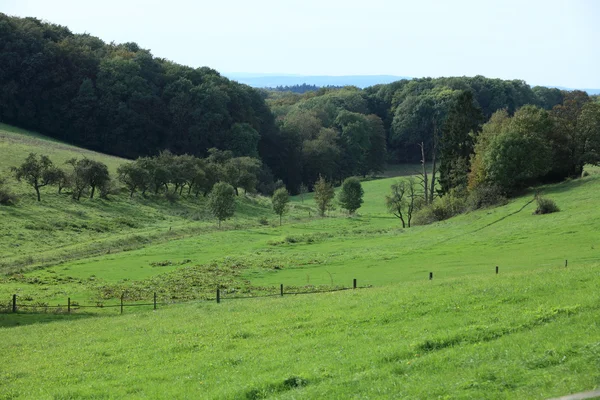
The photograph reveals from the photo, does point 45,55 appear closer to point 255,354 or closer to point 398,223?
point 398,223

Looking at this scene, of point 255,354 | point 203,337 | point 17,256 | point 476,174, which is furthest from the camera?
point 476,174

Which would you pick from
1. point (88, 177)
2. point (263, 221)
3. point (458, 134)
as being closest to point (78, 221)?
point (88, 177)

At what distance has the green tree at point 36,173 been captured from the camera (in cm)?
6919

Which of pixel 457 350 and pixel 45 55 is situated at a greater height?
pixel 45 55

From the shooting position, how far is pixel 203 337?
77.5ft

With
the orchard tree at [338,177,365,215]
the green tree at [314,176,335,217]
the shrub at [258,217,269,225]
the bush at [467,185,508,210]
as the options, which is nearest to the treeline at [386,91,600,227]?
the bush at [467,185,508,210]

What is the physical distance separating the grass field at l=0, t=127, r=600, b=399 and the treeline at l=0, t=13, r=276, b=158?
55372 millimetres

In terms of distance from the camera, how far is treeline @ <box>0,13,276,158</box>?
364 ft

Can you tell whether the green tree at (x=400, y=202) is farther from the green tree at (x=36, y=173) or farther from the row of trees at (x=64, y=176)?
the green tree at (x=36, y=173)

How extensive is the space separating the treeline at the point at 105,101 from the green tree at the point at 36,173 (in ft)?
136

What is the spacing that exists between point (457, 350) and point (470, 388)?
9.40 feet

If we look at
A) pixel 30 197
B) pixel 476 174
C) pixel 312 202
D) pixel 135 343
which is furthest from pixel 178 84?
pixel 135 343

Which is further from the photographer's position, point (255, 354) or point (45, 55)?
point (45, 55)

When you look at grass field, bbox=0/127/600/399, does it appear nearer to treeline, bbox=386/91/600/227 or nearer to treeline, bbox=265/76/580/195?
treeline, bbox=386/91/600/227
